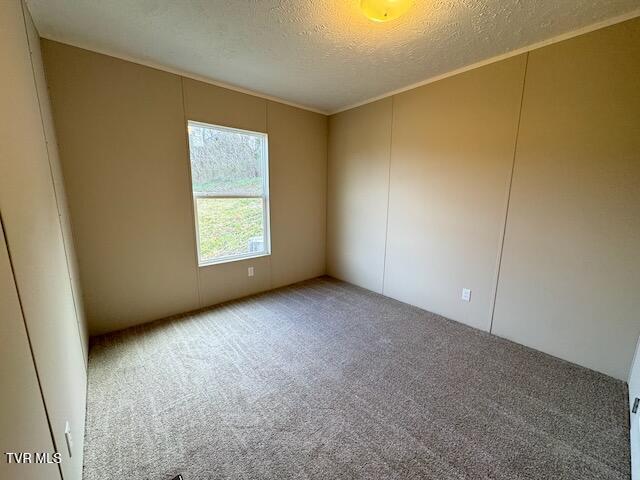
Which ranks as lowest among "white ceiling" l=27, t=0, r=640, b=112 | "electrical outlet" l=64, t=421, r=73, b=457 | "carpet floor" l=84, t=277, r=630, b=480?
"carpet floor" l=84, t=277, r=630, b=480

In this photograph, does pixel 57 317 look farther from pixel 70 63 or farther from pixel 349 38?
pixel 349 38

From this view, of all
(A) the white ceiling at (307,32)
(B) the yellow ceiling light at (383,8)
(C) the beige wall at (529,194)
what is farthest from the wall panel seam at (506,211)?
(B) the yellow ceiling light at (383,8)

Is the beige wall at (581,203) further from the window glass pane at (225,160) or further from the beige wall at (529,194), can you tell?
the window glass pane at (225,160)

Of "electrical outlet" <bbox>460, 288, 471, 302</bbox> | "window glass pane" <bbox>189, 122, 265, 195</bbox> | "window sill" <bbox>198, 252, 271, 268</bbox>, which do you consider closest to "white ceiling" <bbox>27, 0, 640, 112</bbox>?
"window glass pane" <bbox>189, 122, 265, 195</bbox>

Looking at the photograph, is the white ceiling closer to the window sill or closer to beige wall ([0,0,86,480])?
beige wall ([0,0,86,480])

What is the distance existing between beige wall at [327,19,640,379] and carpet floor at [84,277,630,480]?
1.23ft

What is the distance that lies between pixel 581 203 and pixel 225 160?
3325 millimetres

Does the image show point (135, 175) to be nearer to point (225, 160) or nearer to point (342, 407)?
point (225, 160)

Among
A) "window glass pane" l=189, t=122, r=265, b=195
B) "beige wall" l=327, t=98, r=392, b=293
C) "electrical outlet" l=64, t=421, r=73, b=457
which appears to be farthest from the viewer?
"beige wall" l=327, t=98, r=392, b=293

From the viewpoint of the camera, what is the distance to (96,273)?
242cm

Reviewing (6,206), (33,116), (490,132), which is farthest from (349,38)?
(6,206)

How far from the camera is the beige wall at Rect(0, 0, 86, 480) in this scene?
37.1 inches

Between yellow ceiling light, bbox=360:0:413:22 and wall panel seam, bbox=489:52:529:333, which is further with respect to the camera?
wall panel seam, bbox=489:52:529:333

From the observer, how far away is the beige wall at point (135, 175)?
2.22 meters
